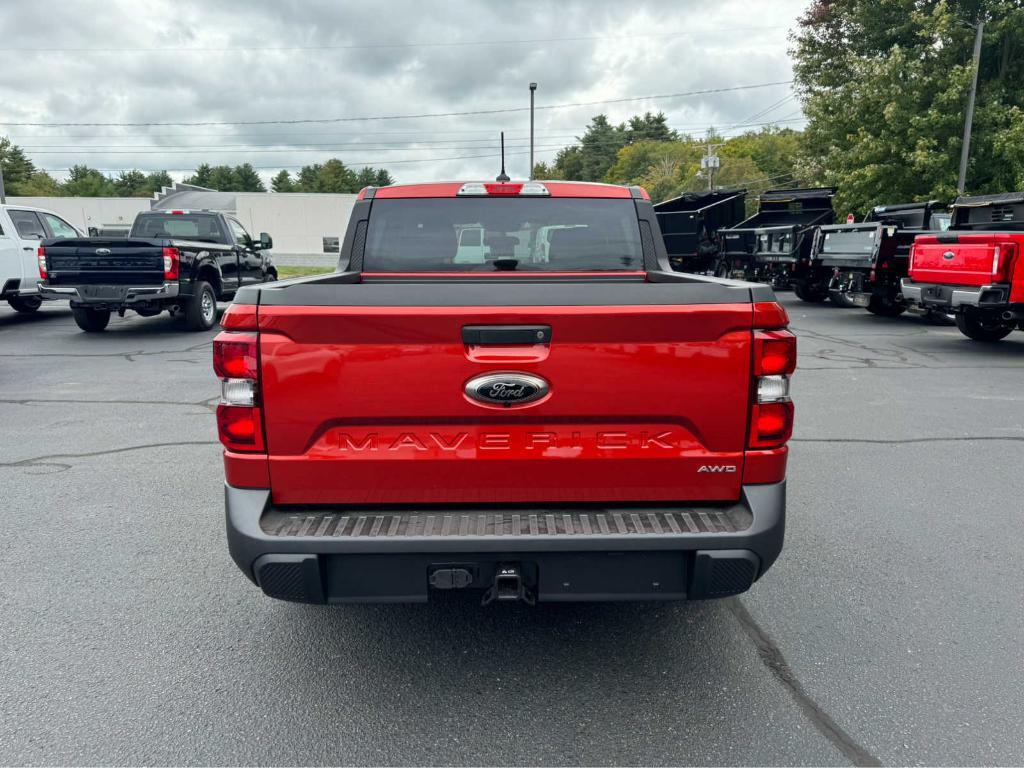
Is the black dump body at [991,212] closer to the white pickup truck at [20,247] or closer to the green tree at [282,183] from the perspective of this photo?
the white pickup truck at [20,247]

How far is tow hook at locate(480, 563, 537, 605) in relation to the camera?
255 cm

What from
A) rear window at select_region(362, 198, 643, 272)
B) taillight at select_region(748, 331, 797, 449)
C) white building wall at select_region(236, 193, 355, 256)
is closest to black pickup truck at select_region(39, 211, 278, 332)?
rear window at select_region(362, 198, 643, 272)

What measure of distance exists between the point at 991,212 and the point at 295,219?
49701mm

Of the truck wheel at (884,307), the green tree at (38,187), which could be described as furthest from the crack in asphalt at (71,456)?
the green tree at (38,187)

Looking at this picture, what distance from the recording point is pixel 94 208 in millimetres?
66562

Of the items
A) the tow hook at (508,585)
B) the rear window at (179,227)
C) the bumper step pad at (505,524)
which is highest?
the rear window at (179,227)

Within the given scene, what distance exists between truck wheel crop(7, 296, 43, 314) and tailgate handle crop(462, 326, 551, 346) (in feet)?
50.5

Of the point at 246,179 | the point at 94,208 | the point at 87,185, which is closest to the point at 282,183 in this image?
the point at 246,179

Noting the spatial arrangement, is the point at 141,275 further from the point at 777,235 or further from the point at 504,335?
the point at 777,235

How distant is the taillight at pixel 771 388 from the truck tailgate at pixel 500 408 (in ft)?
0.16

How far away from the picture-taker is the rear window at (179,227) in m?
14.2

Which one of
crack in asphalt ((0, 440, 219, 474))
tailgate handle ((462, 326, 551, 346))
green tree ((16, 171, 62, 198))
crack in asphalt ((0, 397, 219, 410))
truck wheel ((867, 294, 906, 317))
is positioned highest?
green tree ((16, 171, 62, 198))

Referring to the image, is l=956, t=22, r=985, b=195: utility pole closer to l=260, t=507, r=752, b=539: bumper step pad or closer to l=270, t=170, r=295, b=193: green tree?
l=260, t=507, r=752, b=539: bumper step pad

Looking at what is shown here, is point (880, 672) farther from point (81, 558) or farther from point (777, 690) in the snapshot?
point (81, 558)
